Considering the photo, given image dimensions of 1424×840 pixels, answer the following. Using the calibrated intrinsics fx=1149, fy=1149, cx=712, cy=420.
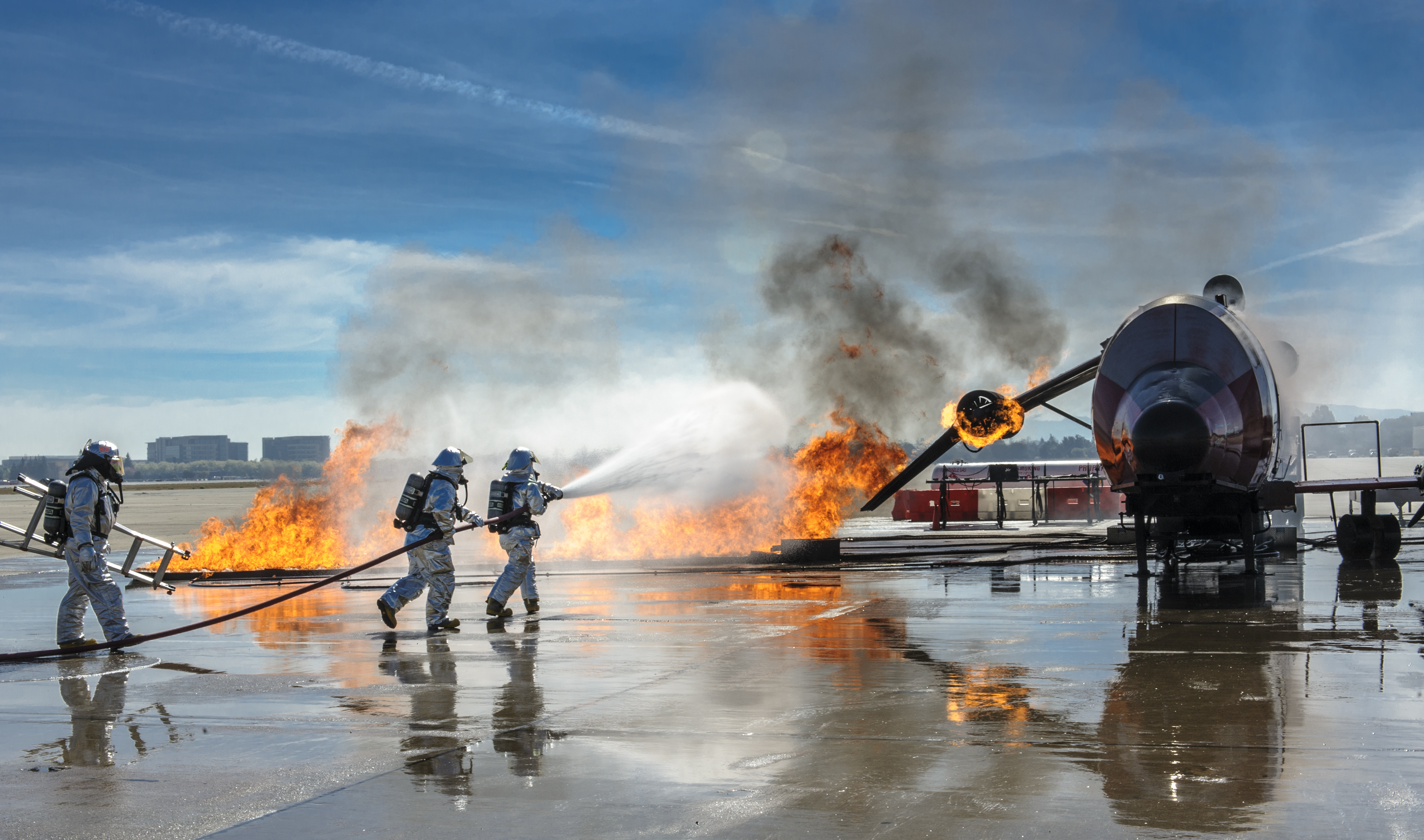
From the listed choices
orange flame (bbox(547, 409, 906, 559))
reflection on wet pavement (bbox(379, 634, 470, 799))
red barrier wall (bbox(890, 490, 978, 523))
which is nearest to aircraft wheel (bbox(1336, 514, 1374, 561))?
orange flame (bbox(547, 409, 906, 559))

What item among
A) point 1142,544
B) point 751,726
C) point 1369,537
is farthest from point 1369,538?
point 751,726

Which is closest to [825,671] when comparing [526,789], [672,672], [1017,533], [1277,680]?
[672,672]

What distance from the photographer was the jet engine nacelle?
49.2 feet

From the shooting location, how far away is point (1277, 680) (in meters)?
8.73

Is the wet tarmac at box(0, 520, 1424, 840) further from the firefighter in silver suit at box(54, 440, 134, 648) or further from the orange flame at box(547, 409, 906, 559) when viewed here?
the orange flame at box(547, 409, 906, 559)

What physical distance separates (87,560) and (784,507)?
49.2ft

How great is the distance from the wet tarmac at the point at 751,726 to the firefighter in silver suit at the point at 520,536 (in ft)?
1.95

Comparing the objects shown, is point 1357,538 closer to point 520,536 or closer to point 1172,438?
point 1172,438

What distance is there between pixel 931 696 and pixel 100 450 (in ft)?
30.0

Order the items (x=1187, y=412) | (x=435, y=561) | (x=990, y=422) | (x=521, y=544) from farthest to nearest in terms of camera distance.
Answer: (x=990, y=422)
(x=1187, y=412)
(x=521, y=544)
(x=435, y=561)

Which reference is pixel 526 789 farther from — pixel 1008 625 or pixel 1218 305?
pixel 1218 305

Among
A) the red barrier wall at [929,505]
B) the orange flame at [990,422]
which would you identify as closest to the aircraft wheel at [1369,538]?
the orange flame at [990,422]

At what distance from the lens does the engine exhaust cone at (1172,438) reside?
14828mm

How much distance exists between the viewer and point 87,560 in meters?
11.8
